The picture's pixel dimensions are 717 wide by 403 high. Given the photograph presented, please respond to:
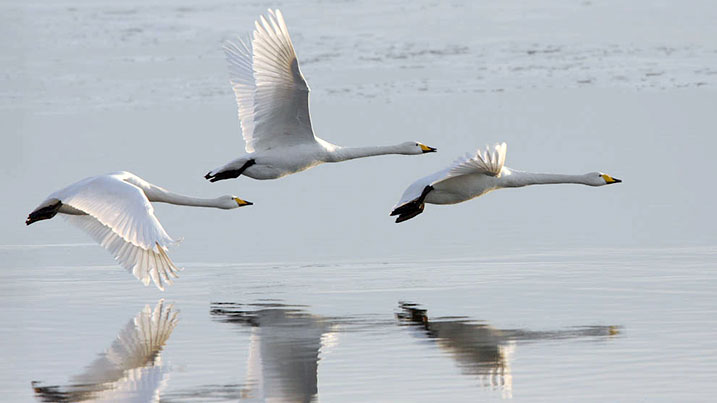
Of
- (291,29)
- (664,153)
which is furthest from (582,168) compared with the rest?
(291,29)

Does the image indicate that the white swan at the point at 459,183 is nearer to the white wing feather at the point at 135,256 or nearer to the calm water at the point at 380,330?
the calm water at the point at 380,330

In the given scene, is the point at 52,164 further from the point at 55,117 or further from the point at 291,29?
the point at 291,29

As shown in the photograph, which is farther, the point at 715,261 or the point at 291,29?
the point at 291,29

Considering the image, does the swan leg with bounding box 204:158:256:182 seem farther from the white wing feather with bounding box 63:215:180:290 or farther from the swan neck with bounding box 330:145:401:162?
the white wing feather with bounding box 63:215:180:290

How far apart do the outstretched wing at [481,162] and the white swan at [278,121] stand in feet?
6.51

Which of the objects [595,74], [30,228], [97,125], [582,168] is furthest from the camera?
[595,74]

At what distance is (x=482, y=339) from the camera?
9.99m

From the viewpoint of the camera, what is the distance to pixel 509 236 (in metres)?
14.3

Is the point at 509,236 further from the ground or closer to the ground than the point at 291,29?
closer to the ground

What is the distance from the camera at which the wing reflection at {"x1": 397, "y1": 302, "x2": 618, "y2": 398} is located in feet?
29.7

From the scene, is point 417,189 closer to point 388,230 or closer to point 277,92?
point 277,92

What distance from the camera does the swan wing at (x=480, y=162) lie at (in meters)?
12.1

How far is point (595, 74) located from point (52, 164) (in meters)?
9.95

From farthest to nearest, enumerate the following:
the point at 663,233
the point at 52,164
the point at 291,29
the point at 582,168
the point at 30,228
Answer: the point at 291,29 → the point at 52,164 → the point at 582,168 → the point at 30,228 → the point at 663,233
